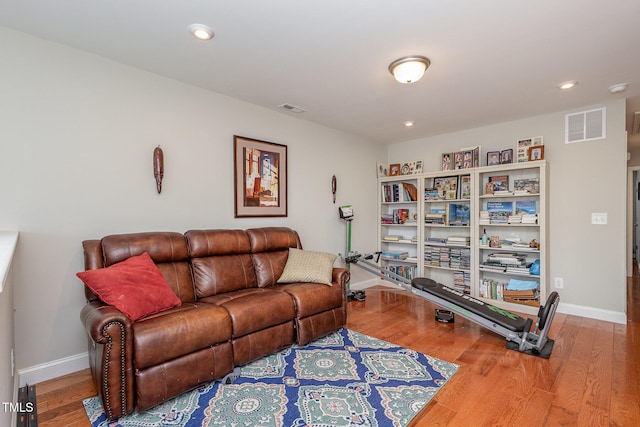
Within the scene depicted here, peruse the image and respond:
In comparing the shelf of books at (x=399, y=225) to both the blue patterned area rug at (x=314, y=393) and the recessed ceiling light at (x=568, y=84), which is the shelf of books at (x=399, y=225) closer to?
the recessed ceiling light at (x=568, y=84)

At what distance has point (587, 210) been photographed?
140 inches

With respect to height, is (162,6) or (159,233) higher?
(162,6)

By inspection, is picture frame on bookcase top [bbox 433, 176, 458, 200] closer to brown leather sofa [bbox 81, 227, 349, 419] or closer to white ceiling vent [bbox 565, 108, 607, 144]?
white ceiling vent [bbox 565, 108, 607, 144]

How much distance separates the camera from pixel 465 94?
3.16m

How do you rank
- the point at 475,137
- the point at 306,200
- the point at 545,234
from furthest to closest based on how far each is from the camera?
the point at 475,137 → the point at 306,200 → the point at 545,234

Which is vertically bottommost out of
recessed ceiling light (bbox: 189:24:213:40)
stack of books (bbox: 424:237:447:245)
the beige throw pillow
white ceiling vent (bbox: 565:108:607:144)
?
the beige throw pillow

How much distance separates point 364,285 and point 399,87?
9.93ft

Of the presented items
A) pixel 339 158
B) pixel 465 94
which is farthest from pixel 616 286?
pixel 339 158

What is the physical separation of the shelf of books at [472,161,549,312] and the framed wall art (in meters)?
2.56

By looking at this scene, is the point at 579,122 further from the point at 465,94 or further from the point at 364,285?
the point at 364,285

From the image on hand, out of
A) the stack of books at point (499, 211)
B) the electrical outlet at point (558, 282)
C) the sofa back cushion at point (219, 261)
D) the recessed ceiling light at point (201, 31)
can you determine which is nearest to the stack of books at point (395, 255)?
the stack of books at point (499, 211)

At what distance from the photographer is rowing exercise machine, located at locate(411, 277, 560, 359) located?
257 cm

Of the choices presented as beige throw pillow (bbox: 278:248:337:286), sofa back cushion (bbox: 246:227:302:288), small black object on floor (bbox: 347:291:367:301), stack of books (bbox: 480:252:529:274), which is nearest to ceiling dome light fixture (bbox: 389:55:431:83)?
beige throw pillow (bbox: 278:248:337:286)

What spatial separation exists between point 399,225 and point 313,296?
2.64m
